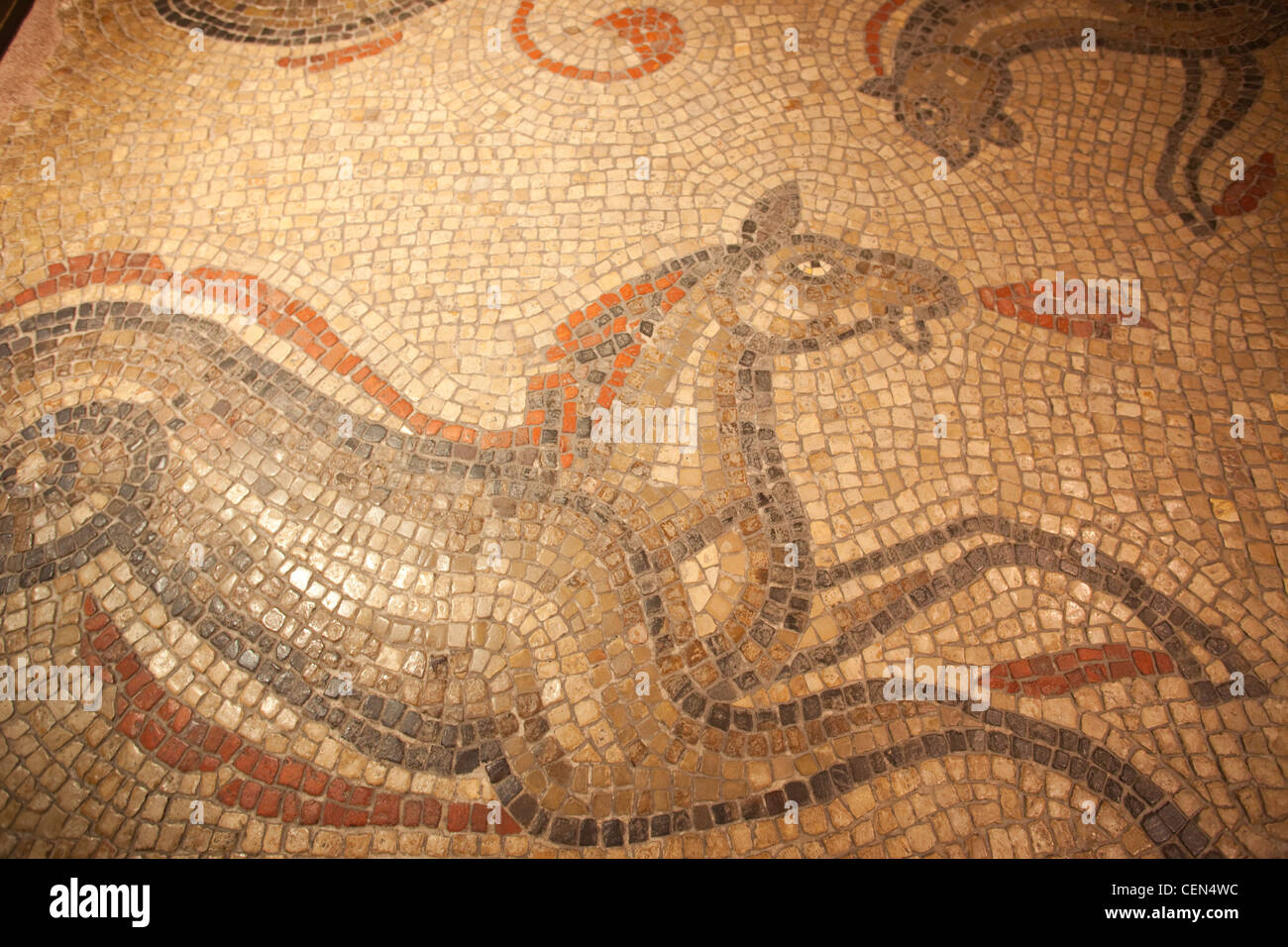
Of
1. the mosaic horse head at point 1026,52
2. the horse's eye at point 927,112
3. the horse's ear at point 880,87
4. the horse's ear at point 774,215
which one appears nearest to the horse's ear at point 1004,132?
the mosaic horse head at point 1026,52

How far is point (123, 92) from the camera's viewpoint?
6062 millimetres

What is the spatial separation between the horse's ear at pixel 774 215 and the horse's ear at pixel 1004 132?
1.70m

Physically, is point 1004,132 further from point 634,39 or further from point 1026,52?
point 634,39

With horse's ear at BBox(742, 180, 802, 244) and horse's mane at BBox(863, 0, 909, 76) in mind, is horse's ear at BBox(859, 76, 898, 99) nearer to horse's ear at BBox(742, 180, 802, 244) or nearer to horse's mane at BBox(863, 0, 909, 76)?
horse's mane at BBox(863, 0, 909, 76)

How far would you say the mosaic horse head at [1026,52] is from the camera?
18.8ft

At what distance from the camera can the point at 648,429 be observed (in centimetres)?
460

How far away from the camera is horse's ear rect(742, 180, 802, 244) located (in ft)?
17.3

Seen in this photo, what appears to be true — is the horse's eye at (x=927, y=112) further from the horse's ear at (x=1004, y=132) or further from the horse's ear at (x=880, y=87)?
the horse's ear at (x=1004, y=132)

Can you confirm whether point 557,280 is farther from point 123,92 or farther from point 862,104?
point 123,92

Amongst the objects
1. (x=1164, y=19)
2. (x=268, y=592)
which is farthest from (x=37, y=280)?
(x=1164, y=19)

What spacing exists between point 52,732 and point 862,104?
6.83m

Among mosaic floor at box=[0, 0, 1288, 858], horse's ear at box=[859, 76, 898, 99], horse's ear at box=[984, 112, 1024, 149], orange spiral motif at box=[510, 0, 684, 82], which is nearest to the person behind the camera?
mosaic floor at box=[0, 0, 1288, 858]

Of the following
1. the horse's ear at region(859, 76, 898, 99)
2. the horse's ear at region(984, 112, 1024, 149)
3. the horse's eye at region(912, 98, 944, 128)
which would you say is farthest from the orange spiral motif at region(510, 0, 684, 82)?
the horse's ear at region(984, 112, 1024, 149)

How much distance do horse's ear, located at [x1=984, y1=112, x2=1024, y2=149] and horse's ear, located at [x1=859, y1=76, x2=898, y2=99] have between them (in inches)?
31.9
